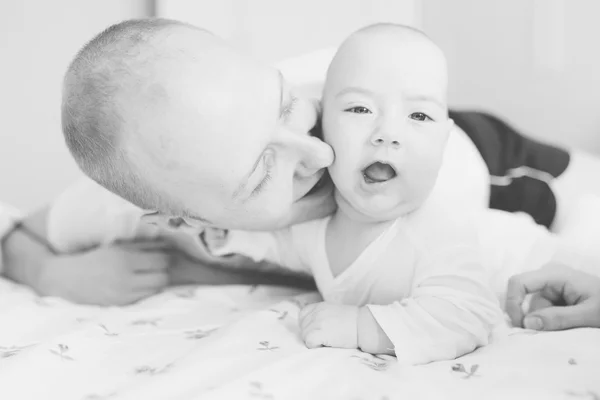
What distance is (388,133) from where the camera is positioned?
875 mm

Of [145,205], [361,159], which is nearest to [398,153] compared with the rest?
[361,159]

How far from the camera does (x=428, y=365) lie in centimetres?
82

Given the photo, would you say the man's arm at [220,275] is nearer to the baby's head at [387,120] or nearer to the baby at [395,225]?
the baby at [395,225]

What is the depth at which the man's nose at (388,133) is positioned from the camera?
0.88m

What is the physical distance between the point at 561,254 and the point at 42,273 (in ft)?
2.98

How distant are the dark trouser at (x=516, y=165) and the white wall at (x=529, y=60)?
61cm

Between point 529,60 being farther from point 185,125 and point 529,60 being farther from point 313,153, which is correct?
point 185,125

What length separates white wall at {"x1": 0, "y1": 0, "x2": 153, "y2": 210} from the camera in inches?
77.7

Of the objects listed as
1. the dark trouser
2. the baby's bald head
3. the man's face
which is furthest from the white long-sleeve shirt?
the dark trouser

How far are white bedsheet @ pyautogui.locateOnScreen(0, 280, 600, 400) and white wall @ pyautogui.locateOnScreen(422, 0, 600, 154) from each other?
50.9 inches

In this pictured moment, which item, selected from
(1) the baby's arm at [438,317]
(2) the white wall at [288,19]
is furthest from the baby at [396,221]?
(2) the white wall at [288,19]

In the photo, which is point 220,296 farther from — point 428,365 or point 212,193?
point 428,365

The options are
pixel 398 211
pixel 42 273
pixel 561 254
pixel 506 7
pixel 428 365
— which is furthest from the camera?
pixel 506 7

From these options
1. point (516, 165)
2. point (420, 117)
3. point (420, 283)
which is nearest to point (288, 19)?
point (516, 165)
